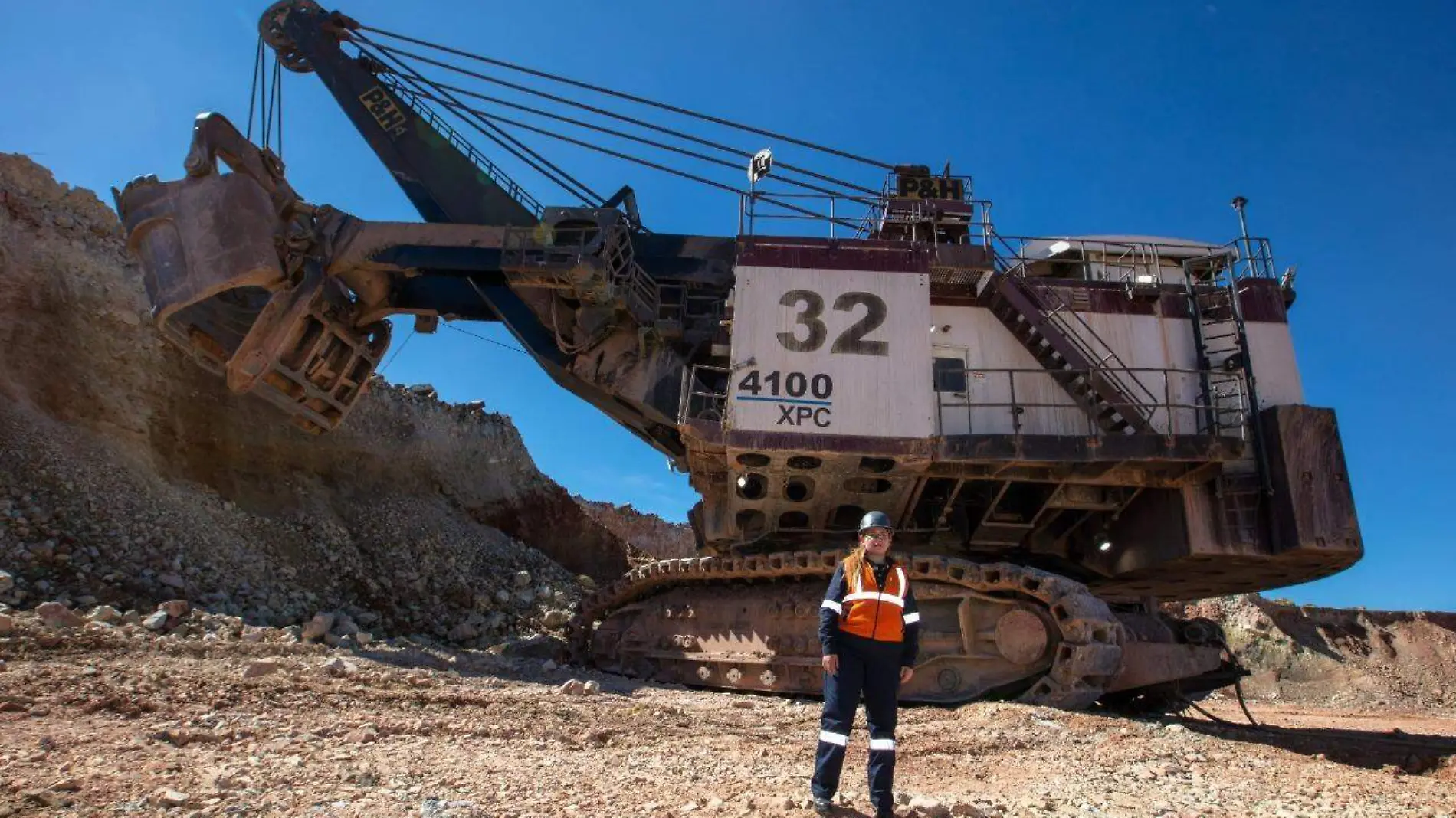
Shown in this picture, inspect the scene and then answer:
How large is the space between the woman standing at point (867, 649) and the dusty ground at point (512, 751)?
0.32 meters

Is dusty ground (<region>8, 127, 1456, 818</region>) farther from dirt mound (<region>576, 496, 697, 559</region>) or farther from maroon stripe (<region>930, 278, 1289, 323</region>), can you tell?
dirt mound (<region>576, 496, 697, 559</region>)

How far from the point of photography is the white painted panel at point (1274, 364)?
9.87 m

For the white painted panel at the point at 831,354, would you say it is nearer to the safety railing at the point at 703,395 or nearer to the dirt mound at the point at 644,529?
the safety railing at the point at 703,395

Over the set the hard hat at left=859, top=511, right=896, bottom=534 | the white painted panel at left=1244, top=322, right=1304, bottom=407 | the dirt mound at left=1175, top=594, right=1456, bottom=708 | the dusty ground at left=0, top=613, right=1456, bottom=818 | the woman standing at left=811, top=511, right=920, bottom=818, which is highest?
the white painted panel at left=1244, top=322, right=1304, bottom=407

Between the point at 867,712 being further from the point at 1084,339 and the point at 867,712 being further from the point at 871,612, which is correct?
the point at 1084,339

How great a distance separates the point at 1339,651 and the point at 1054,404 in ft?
61.1

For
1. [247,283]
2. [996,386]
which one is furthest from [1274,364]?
[247,283]

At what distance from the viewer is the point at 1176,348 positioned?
402 inches

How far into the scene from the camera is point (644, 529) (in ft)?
101

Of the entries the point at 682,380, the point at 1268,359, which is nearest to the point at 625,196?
the point at 682,380

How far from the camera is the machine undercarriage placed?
884 centimetres

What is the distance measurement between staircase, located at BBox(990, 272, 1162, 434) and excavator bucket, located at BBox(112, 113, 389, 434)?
24.8ft

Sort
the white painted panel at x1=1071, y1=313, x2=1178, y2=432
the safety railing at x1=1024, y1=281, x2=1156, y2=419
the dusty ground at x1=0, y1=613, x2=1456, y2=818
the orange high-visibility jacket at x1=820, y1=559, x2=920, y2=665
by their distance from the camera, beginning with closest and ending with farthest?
the dusty ground at x1=0, y1=613, x2=1456, y2=818
the orange high-visibility jacket at x1=820, y1=559, x2=920, y2=665
the safety railing at x1=1024, y1=281, x2=1156, y2=419
the white painted panel at x1=1071, y1=313, x2=1178, y2=432

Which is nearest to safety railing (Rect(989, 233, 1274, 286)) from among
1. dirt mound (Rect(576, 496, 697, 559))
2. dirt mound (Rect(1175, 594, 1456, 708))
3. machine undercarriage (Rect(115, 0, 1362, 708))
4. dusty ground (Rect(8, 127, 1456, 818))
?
machine undercarriage (Rect(115, 0, 1362, 708))
